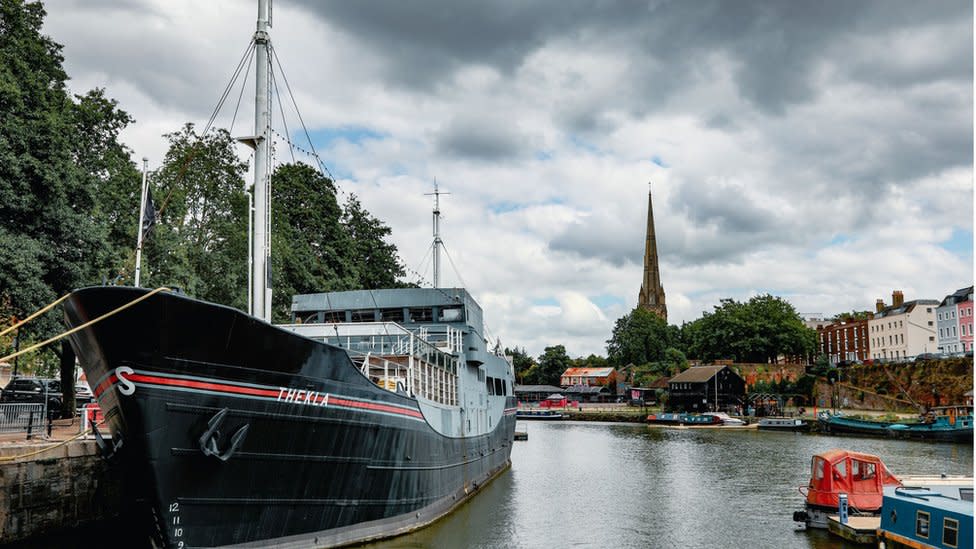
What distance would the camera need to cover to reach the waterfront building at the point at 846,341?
107 m

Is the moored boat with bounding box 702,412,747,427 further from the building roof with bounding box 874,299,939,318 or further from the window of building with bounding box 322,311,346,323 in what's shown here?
the window of building with bounding box 322,311,346,323

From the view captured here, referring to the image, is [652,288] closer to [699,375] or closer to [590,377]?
[590,377]

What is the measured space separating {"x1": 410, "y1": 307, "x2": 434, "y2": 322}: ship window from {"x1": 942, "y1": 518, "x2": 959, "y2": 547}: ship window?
15.8 m

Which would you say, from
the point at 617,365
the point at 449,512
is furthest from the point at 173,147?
the point at 617,365

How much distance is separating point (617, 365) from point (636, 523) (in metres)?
112

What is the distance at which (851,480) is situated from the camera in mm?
21547

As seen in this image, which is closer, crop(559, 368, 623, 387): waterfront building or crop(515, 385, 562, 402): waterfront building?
crop(515, 385, 562, 402): waterfront building

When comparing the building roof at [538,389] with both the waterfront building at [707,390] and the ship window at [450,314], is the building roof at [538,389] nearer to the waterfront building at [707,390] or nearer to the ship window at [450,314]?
the waterfront building at [707,390]

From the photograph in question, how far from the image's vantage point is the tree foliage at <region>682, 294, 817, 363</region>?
101125 mm

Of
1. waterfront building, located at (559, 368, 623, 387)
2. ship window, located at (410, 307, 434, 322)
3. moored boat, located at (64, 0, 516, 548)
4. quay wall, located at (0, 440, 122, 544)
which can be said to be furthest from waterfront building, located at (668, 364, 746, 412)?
quay wall, located at (0, 440, 122, 544)

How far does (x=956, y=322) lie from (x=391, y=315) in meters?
82.3

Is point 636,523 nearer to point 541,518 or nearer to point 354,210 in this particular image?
point 541,518

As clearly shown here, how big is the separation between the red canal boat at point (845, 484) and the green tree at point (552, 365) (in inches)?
4324

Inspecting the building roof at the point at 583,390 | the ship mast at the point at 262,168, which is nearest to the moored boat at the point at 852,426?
the ship mast at the point at 262,168
